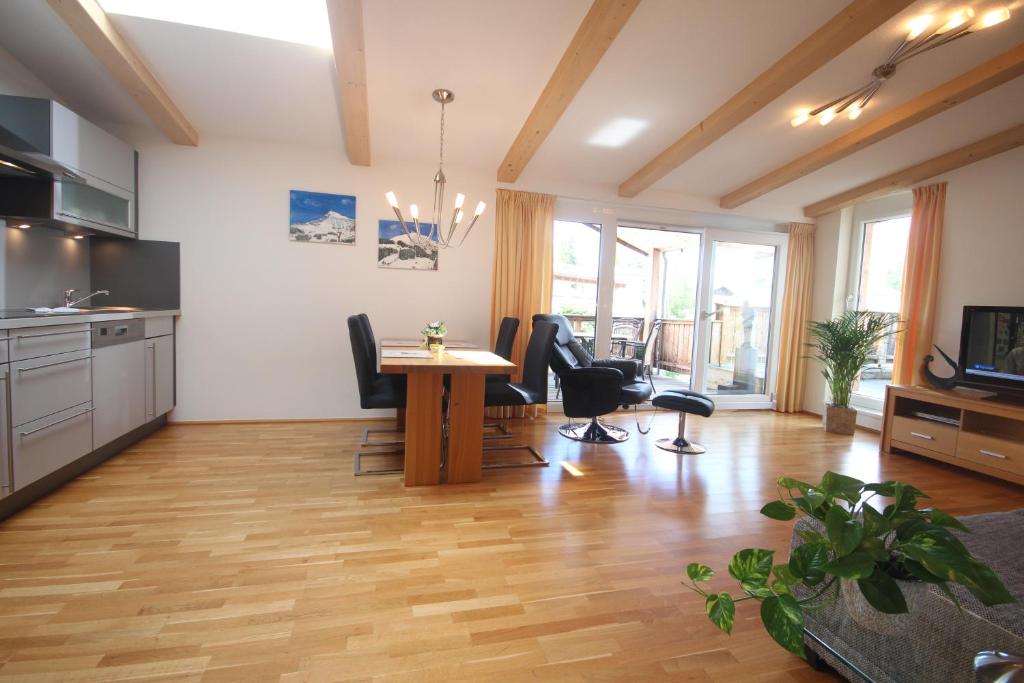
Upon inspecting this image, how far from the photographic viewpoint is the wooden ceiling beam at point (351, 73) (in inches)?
91.8

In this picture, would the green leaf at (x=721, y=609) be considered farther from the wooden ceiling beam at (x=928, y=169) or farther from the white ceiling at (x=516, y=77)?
the wooden ceiling beam at (x=928, y=169)

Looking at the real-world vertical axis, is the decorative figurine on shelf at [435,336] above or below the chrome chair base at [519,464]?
above

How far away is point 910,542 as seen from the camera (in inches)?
27.1

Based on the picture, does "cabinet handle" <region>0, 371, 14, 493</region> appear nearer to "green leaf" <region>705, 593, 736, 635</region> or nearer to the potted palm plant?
"green leaf" <region>705, 593, 736, 635</region>

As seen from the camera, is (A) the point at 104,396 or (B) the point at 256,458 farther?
(B) the point at 256,458

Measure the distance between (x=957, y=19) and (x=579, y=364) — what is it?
3.03 metres

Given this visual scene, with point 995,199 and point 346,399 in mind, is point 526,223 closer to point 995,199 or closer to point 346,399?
point 346,399

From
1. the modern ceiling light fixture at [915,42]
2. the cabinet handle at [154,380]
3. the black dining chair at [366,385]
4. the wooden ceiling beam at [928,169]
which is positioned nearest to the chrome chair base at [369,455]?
the black dining chair at [366,385]

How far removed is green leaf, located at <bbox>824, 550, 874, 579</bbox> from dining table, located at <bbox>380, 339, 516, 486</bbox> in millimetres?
2037

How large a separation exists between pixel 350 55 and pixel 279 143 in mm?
Answer: 1668

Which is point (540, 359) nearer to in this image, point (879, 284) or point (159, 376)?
point (159, 376)

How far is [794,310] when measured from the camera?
208 inches

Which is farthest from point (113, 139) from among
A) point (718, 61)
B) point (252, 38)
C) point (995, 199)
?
point (995, 199)

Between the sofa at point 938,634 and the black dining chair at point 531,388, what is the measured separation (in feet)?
6.48
